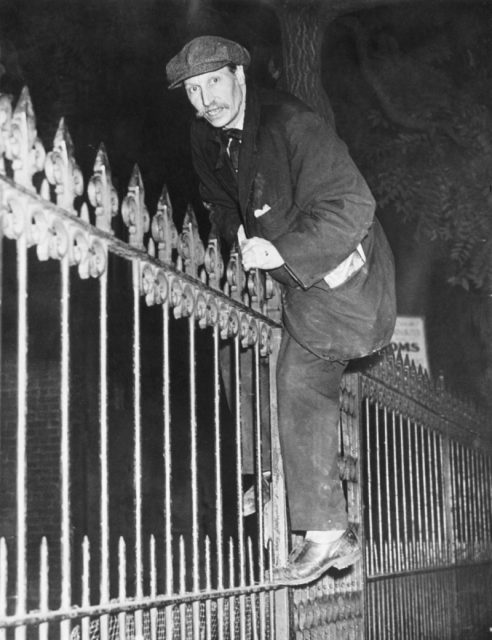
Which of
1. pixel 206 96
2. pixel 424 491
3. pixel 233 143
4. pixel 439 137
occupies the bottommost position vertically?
pixel 424 491

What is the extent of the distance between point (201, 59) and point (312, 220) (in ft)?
2.45

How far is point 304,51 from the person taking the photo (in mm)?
7820

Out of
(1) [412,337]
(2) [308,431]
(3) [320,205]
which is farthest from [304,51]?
(1) [412,337]

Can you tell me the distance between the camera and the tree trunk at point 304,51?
7.71m

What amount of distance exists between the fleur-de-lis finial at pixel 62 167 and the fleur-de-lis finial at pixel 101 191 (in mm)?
187

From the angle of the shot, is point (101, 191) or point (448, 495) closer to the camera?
point (101, 191)

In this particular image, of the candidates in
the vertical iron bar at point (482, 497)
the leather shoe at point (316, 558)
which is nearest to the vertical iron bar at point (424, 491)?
the vertical iron bar at point (482, 497)

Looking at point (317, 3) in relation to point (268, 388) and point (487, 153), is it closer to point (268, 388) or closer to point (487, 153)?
point (487, 153)

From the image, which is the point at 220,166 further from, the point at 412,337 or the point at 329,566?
the point at 412,337

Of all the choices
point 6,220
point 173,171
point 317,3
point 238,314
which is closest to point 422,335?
point 173,171

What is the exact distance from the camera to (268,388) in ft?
17.2

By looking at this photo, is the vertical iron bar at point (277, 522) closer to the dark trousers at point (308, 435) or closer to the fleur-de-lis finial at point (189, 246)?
the dark trousers at point (308, 435)

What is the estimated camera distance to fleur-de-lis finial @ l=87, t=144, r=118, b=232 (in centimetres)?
383

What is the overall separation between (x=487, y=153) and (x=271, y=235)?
5432 mm
